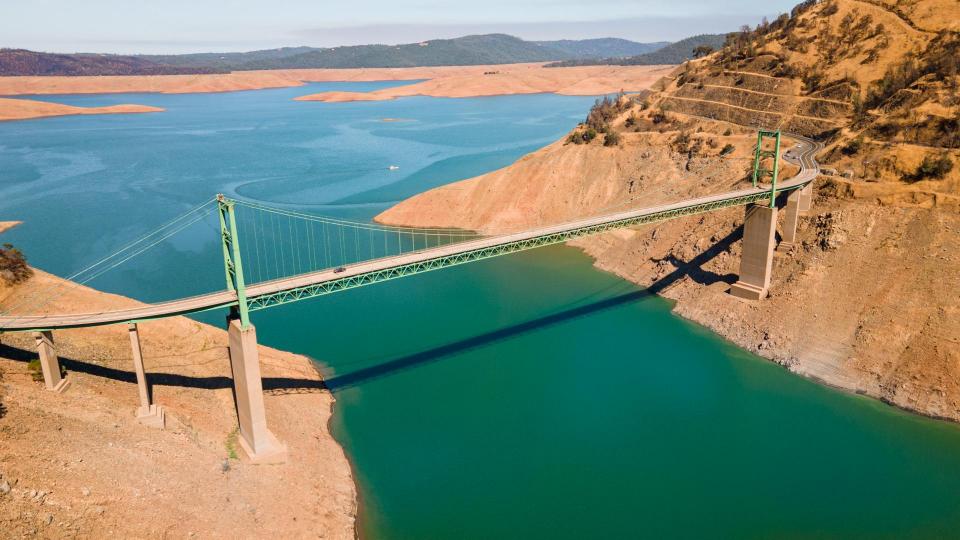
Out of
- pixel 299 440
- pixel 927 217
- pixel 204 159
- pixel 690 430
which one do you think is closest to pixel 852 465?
pixel 690 430

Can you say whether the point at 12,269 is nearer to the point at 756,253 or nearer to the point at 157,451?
the point at 157,451

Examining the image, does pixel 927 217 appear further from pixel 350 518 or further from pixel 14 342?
pixel 14 342

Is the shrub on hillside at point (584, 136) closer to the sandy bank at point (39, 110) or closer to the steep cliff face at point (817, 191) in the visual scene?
the steep cliff face at point (817, 191)

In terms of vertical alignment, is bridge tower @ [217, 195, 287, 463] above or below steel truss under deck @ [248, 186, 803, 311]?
below

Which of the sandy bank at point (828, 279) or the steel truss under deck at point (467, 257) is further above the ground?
the steel truss under deck at point (467, 257)

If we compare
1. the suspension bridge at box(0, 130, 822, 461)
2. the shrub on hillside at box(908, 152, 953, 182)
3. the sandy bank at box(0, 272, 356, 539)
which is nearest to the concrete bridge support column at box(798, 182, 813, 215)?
the suspension bridge at box(0, 130, 822, 461)

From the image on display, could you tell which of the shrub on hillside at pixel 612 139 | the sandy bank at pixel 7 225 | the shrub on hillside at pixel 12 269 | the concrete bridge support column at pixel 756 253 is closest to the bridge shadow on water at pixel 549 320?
the concrete bridge support column at pixel 756 253

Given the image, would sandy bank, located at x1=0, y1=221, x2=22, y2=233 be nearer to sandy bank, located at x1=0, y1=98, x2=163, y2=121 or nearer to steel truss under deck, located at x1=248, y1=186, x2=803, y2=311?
steel truss under deck, located at x1=248, y1=186, x2=803, y2=311
